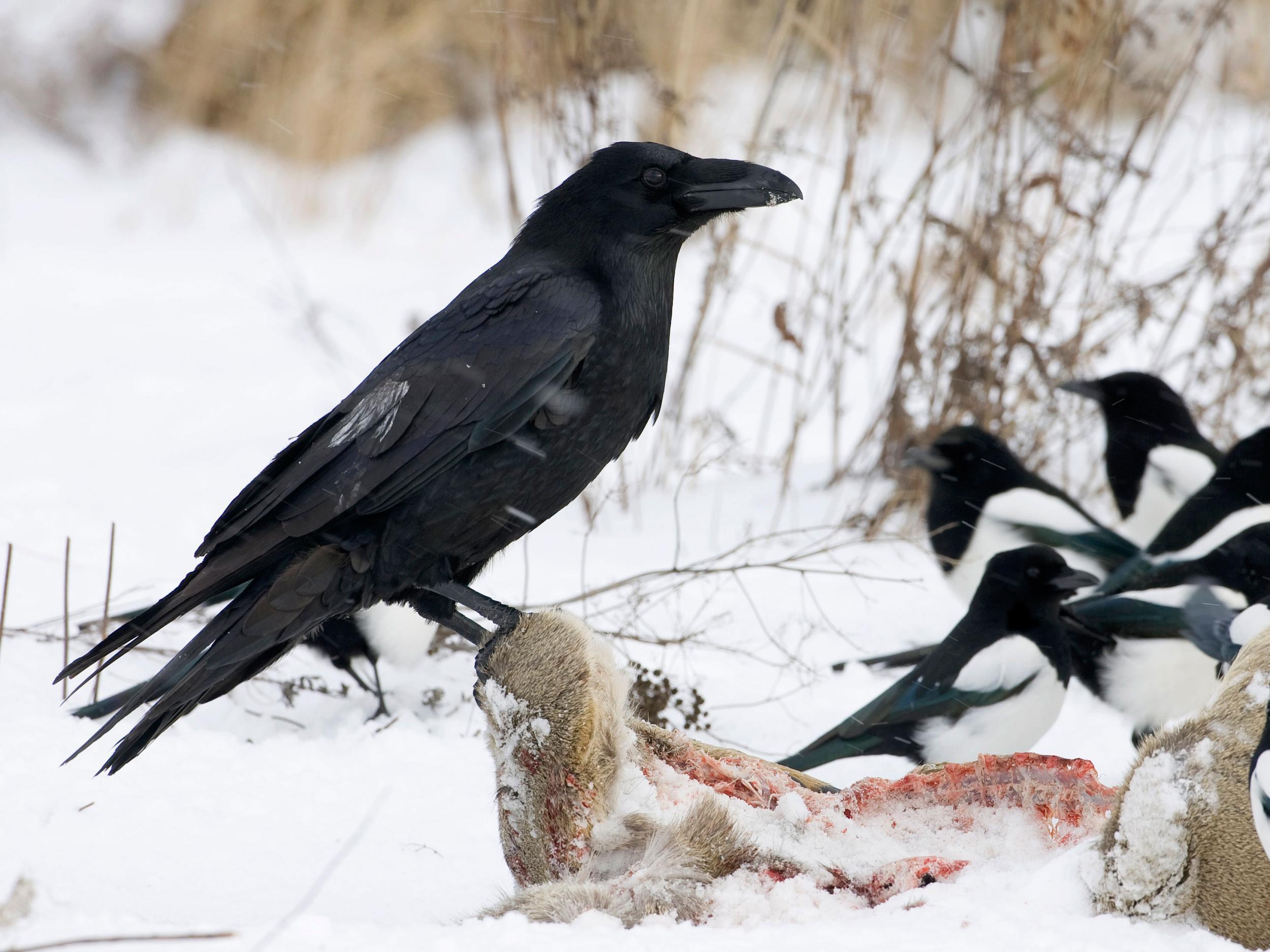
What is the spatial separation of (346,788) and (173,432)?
336 cm

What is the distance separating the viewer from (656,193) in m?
2.39

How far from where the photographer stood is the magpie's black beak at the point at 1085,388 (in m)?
4.24

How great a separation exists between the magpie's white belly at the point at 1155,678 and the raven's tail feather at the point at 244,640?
194 cm

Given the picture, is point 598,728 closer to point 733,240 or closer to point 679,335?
point 733,240

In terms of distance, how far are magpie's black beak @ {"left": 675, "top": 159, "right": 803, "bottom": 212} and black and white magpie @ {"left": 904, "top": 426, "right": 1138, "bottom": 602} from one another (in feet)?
6.02

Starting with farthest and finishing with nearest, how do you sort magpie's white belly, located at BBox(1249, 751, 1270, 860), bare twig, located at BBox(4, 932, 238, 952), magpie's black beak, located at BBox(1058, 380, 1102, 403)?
magpie's black beak, located at BBox(1058, 380, 1102, 403) → magpie's white belly, located at BBox(1249, 751, 1270, 860) → bare twig, located at BBox(4, 932, 238, 952)

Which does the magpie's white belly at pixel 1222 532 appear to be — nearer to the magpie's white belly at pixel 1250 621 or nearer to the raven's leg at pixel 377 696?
the magpie's white belly at pixel 1250 621

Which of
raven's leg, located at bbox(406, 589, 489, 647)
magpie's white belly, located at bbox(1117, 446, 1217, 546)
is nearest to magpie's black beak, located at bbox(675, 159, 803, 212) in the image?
raven's leg, located at bbox(406, 589, 489, 647)

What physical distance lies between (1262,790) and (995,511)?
2.58m

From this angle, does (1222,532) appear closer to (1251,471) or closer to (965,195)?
(1251,471)

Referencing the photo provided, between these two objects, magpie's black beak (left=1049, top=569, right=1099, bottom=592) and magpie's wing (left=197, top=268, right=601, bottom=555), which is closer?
magpie's wing (left=197, top=268, right=601, bottom=555)

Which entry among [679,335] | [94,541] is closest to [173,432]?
[94,541]

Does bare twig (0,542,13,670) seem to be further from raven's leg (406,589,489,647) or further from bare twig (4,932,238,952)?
bare twig (4,932,238,952)

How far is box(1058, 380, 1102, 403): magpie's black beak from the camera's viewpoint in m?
4.24
